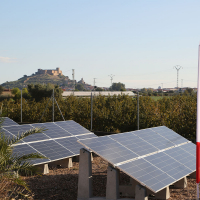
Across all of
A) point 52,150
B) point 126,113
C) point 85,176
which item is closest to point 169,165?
point 85,176

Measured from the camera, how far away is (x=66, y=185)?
8.95m

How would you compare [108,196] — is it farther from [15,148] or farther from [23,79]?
[23,79]

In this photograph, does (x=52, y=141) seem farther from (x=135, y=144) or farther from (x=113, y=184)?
(x=113, y=184)

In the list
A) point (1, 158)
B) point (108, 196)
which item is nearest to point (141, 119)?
point (108, 196)

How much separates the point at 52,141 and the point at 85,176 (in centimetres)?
412

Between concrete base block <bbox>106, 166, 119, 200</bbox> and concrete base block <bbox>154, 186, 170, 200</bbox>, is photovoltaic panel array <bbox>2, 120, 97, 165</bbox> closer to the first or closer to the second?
concrete base block <bbox>106, 166, 119, 200</bbox>

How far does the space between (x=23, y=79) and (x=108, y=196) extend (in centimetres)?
17319

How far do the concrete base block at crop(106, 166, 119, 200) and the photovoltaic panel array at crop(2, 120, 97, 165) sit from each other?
330 centimetres

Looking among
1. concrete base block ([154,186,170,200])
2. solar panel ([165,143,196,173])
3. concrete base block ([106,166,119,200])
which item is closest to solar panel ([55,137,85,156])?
solar panel ([165,143,196,173])

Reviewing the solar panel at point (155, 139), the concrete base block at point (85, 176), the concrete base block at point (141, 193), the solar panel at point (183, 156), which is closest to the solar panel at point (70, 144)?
the solar panel at point (155, 139)

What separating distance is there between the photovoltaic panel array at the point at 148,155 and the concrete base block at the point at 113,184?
Answer: 0.28m

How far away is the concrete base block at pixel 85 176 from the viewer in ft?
24.6

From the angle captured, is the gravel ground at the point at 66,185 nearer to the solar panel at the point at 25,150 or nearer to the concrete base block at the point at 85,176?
the concrete base block at the point at 85,176

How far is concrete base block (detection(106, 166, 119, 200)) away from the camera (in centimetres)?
706
